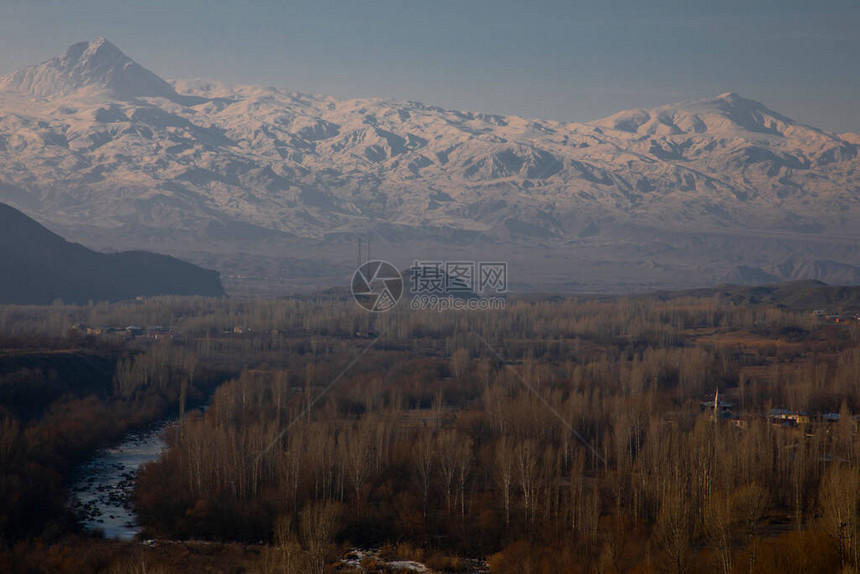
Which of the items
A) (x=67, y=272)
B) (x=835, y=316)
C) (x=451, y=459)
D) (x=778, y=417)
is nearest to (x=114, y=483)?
(x=451, y=459)

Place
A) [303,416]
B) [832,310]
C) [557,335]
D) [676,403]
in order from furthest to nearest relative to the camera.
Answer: [832,310] → [557,335] → [676,403] → [303,416]

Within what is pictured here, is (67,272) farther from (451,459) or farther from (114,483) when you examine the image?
(451,459)

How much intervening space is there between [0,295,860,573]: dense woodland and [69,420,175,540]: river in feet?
2.72

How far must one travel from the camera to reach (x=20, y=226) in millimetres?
132500

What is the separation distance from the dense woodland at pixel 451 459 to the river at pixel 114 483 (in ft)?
2.72

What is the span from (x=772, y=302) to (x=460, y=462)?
10260 centimetres

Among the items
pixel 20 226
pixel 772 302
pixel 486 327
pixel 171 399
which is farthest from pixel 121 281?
pixel 772 302

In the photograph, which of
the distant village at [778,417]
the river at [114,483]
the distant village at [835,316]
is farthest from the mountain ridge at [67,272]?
the distant village at [778,417]

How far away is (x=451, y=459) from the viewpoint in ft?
129

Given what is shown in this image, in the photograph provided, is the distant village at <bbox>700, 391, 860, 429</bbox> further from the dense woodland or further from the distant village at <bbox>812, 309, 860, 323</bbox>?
the distant village at <bbox>812, 309, 860, 323</bbox>

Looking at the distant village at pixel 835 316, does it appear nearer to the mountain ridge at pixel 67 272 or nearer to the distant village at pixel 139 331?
the distant village at pixel 139 331

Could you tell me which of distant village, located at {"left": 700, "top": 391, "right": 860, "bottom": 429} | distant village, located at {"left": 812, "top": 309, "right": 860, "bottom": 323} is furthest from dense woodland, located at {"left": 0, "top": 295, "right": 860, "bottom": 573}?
distant village, located at {"left": 812, "top": 309, "right": 860, "bottom": 323}

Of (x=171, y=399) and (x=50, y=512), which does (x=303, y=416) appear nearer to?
(x=171, y=399)

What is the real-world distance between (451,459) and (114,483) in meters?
15.2
